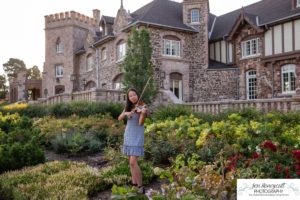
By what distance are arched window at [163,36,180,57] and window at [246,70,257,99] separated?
16.8 ft

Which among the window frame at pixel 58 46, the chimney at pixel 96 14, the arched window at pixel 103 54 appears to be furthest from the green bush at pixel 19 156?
the chimney at pixel 96 14

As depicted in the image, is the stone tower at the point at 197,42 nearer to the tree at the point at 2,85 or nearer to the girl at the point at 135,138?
the girl at the point at 135,138

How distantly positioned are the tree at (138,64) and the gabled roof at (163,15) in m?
4.12

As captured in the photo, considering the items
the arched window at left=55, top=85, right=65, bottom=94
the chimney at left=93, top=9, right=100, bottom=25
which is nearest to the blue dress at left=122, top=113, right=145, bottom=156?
the arched window at left=55, top=85, right=65, bottom=94

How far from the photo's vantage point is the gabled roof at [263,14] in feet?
71.0

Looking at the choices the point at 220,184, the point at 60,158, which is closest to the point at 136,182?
the point at 220,184

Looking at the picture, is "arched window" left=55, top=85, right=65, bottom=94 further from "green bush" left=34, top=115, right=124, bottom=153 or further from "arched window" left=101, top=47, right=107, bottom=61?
"green bush" left=34, top=115, right=124, bottom=153

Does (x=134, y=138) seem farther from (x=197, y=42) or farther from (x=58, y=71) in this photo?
(x=58, y=71)

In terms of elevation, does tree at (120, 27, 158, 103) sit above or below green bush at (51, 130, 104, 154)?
above

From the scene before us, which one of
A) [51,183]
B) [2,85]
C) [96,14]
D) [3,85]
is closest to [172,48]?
[96,14]

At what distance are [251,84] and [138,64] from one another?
9.55 m

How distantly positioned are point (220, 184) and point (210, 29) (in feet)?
80.3

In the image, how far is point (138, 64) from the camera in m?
18.5

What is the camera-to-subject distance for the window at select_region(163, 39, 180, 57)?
24266 mm
